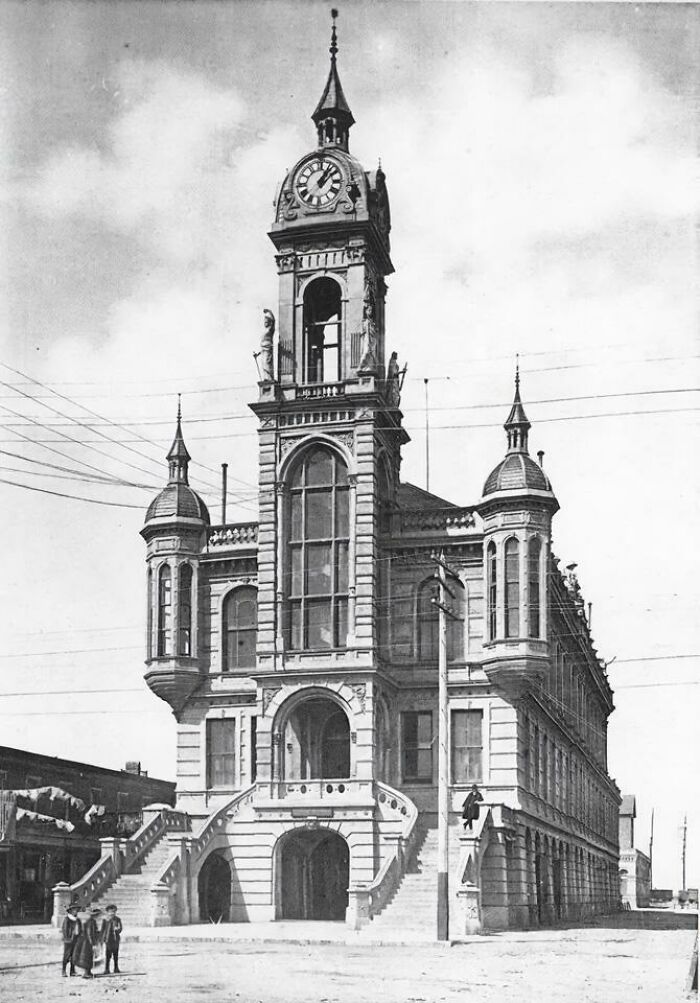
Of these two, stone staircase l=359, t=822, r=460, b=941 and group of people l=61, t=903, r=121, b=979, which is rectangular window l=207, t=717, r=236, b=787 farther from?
group of people l=61, t=903, r=121, b=979

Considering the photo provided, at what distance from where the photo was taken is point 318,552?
53094mm

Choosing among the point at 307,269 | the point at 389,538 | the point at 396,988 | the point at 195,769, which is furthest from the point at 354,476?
the point at 396,988

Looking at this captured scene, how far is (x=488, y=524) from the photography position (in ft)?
172

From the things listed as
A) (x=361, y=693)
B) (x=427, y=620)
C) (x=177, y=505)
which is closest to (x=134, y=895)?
→ (x=361, y=693)

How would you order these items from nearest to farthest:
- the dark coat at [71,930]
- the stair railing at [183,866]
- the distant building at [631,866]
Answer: the dark coat at [71,930] → the stair railing at [183,866] → the distant building at [631,866]

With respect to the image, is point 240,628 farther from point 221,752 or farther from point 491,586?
point 491,586

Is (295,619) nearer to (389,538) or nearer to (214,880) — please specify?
(389,538)

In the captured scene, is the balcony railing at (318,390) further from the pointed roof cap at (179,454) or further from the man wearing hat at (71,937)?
the man wearing hat at (71,937)

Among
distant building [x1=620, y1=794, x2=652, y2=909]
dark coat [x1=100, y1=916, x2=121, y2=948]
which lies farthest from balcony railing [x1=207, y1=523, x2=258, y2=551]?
distant building [x1=620, y1=794, x2=652, y2=909]

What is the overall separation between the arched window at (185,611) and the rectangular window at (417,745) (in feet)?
28.3

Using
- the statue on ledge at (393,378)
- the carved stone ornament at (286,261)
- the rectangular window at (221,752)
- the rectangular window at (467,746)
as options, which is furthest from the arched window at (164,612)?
the carved stone ornament at (286,261)

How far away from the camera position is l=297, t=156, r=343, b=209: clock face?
5425cm

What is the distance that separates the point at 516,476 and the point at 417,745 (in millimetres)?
10159

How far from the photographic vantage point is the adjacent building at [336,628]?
50219mm
